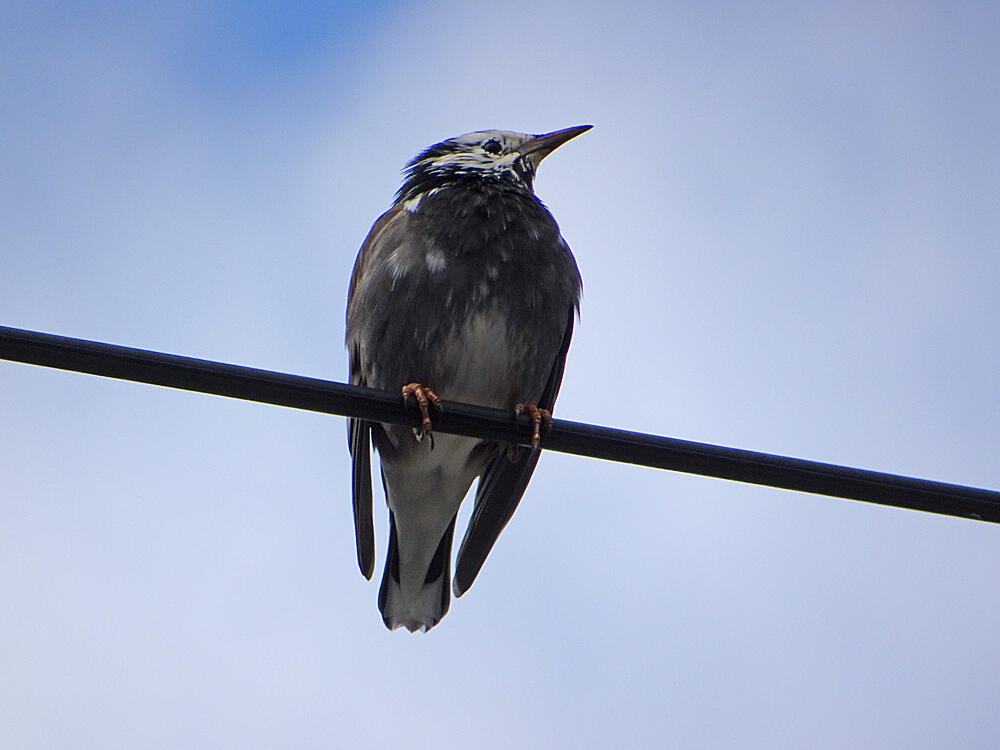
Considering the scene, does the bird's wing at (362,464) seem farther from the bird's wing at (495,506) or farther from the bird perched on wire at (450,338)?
the bird's wing at (495,506)

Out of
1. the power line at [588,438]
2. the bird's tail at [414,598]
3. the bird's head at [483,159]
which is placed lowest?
the bird's tail at [414,598]

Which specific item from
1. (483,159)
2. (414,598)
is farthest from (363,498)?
(483,159)

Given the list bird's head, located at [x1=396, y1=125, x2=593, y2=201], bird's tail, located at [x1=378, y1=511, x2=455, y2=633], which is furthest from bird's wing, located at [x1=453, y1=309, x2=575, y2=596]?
bird's head, located at [x1=396, y1=125, x2=593, y2=201]

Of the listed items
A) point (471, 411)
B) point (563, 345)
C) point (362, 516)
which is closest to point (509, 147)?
point (563, 345)

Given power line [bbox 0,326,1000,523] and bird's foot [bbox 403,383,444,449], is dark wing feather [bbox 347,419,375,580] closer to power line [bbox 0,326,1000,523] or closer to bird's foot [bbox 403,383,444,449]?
bird's foot [bbox 403,383,444,449]

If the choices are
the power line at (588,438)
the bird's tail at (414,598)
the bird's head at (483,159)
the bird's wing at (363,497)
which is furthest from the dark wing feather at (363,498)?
the power line at (588,438)

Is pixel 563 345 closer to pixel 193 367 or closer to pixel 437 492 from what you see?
pixel 437 492

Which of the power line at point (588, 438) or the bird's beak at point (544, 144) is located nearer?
the power line at point (588, 438)

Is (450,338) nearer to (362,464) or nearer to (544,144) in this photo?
(362,464)

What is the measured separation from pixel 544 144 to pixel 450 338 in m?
1.44

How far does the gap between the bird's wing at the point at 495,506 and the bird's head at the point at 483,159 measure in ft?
2.64

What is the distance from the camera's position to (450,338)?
4785 millimetres

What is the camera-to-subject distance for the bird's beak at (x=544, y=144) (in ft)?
18.7

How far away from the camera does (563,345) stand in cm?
524
